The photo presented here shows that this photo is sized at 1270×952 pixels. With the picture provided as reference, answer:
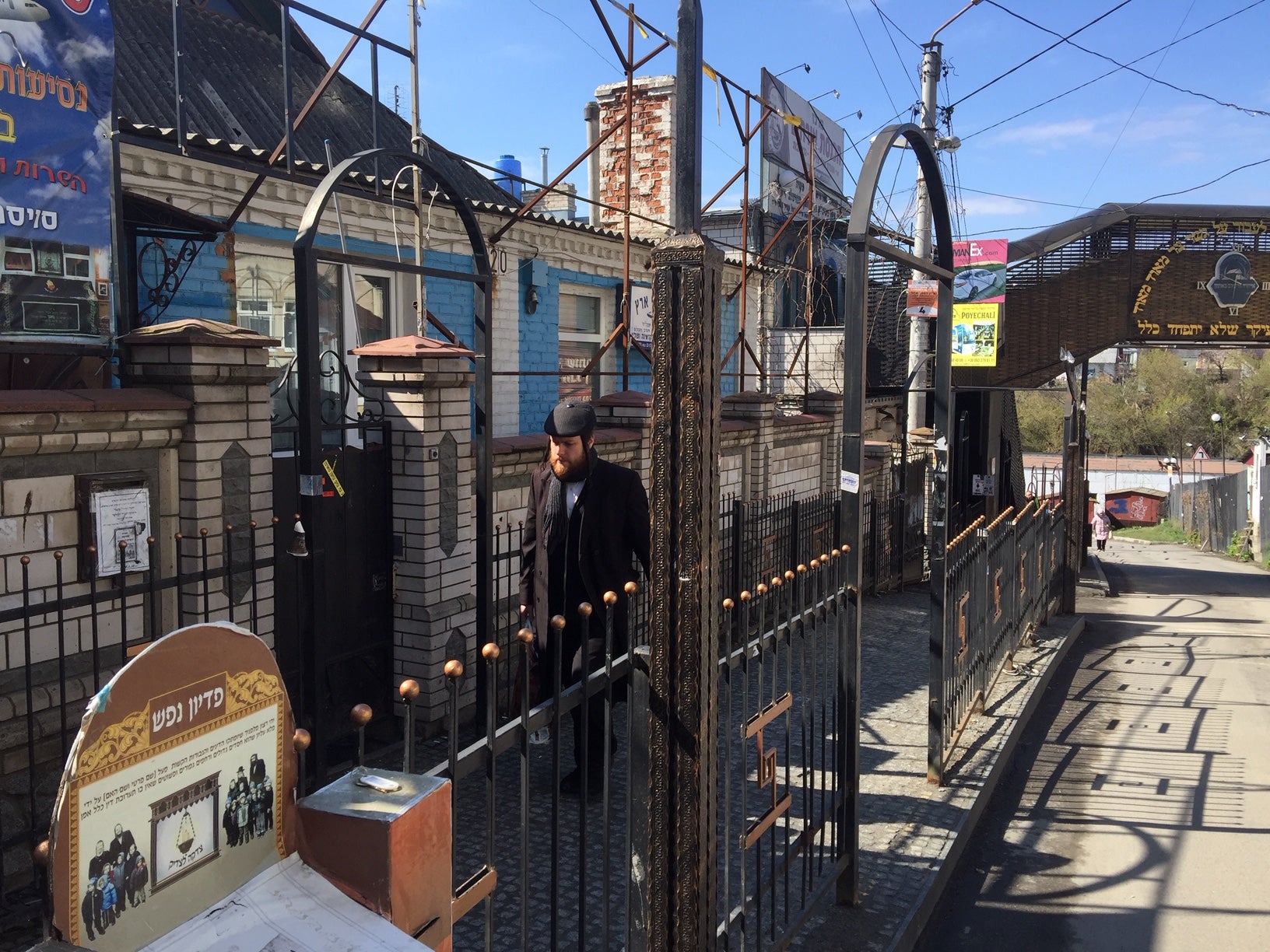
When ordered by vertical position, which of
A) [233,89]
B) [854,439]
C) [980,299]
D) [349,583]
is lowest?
[349,583]

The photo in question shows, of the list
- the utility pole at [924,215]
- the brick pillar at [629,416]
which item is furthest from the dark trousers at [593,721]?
the utility pole at [924,215]

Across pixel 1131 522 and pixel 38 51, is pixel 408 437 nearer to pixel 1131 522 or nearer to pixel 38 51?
pixel 38 51

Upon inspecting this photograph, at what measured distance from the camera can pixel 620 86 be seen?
14141mm

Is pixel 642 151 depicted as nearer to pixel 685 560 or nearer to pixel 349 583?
pixel 349 583

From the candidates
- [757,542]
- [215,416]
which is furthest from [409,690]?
[757,542]

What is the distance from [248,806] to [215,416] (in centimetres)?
302

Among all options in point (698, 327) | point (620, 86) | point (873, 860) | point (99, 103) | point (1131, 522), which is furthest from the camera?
point (1131, 522)

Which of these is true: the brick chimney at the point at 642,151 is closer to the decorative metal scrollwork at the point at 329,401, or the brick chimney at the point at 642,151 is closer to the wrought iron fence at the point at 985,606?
the wrought iron fence at the point at 985,606

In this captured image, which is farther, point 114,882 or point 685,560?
point 685,560

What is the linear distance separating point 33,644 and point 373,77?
4.05 meters

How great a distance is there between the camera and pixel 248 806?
1491 millimetres

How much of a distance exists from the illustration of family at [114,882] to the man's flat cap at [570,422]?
3.35m

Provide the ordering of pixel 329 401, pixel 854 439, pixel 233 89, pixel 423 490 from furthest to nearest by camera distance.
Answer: pixel 233 89
pixel 329 401
pixel 423 490
pixel 854 439

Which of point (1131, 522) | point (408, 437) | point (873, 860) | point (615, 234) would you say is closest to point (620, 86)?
point (615, 234)
